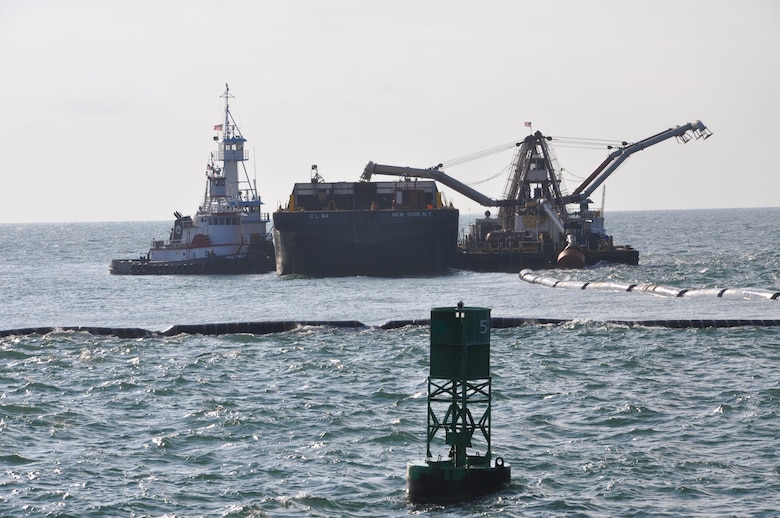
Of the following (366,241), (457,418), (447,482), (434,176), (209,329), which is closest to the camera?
(447,482)

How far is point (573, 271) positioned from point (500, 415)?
66973 mm

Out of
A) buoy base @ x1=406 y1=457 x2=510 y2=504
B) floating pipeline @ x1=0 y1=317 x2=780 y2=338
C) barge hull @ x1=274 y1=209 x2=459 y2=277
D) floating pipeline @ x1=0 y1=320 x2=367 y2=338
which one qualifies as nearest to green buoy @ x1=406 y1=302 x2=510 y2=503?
buoy base @ x1=406 y1=457 x2=510 y2=504

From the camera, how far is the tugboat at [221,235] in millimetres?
118500

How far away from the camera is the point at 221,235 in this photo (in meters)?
122

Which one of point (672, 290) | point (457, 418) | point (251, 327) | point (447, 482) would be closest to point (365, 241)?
point (672, 290)

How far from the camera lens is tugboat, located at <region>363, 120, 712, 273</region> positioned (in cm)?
10906

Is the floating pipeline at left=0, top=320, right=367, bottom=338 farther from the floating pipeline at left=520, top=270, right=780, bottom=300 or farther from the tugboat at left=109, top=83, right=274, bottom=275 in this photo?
the tugboat at left=109, top=83, right=274, bottom=275

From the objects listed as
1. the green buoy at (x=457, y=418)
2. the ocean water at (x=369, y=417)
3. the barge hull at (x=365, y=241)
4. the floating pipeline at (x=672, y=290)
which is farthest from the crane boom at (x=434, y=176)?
the green buoy at (x=457, y=418)

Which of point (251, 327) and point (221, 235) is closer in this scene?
point (251, 327)

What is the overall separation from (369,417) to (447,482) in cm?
955

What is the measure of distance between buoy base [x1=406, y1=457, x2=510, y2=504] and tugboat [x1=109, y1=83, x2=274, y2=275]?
91470mm

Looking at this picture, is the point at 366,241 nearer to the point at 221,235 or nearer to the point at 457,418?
the point at 221,235

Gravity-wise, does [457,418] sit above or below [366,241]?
below

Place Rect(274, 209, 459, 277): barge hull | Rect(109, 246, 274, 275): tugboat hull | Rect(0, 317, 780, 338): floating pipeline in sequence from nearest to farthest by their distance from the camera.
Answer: Rect(0, 317, 780, 338): floating pipeline, Rect(274, 209, 459, 277): barge hull, Rect(109, 246, 274, 275): tugboat hull
